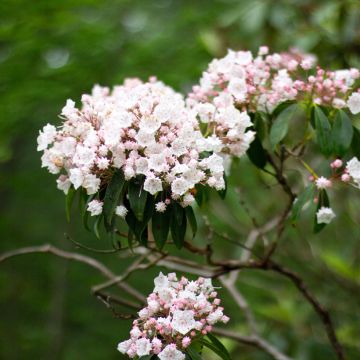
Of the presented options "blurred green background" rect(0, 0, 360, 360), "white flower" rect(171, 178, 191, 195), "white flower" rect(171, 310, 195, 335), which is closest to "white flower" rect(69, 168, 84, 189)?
"white flower" rect(171, 178, 191, 195)

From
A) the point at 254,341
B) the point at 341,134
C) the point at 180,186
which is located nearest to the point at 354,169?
the point at 341,134

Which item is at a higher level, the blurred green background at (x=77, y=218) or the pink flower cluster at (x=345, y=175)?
the blurred green background at (x=77, y=218)

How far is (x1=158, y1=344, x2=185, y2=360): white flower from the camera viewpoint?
4.30 feet

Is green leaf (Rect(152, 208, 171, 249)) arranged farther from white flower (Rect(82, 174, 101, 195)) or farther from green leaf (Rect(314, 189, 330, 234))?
green leaf (Rect(314, 189, 330, 234))

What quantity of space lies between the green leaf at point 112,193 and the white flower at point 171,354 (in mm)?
333

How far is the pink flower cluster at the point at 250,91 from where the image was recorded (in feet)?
5.49

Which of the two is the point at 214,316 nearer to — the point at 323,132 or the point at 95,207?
the point at 95,207

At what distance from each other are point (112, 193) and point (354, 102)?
0.74 metres

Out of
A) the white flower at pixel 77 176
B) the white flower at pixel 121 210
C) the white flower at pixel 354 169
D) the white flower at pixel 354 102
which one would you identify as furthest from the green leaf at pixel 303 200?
the white flower at pixel 77 176

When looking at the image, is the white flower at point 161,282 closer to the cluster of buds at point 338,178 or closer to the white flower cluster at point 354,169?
the cluster of buds at point 338,178

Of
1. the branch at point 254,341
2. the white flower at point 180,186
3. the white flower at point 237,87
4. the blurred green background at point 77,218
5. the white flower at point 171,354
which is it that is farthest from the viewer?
the blurred green background at point 77,218

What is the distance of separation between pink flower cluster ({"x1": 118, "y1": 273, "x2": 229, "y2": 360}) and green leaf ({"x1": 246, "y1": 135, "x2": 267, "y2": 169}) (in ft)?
1.93

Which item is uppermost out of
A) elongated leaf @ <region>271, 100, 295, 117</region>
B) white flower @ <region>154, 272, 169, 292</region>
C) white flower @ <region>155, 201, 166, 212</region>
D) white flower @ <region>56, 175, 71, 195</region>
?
elongated leaf @ <region>271, 100, 295, 117</region>

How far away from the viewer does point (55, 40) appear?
11.4ft
